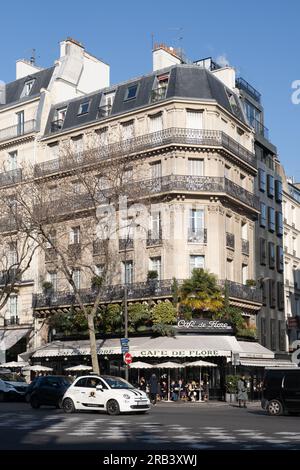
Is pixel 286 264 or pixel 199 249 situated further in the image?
pixel 286 264

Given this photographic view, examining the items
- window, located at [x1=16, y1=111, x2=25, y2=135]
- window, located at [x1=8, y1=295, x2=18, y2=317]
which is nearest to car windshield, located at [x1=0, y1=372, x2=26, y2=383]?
window, located at [x1=8, y1=295, x2=18, y2=317]

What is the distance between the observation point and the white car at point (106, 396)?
982 inches

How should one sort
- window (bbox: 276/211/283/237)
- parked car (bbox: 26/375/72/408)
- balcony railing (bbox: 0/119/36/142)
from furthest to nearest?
window (bbox: 276/211/283/237)
balcony railing (bbox: 0/119/36/142)
parked car (bbox: 26/375/72/408)

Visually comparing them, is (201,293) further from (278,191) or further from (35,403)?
(278,191)

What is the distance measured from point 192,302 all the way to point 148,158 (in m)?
9.48

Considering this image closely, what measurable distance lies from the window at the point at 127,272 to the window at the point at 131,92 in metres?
10.6

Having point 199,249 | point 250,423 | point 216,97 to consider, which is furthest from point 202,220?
point 250,423

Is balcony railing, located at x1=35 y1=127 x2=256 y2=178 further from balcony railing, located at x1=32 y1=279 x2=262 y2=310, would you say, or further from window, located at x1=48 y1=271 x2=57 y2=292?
balcony railing, located at x1=32 y1=279 x2=262 y2=310

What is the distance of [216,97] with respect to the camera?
1789 inches

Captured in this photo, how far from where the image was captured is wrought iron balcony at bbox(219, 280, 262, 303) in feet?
140

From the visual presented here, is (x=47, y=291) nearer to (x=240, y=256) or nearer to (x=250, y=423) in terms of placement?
(x=240, y=256)

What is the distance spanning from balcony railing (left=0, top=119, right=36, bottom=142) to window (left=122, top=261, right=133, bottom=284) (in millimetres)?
12576

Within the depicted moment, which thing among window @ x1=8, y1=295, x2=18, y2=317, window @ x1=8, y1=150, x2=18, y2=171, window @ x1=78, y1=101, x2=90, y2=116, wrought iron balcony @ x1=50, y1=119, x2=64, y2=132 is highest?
window @ x1=78, y1=101, x2=90, y2=116

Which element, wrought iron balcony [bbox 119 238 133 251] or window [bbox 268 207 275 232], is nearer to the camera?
wrought iron balcony [bbox 119 238 133 251]
